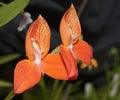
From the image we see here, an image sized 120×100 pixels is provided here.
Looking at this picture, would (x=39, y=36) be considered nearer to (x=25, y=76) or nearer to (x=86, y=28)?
(x=25, y=76)

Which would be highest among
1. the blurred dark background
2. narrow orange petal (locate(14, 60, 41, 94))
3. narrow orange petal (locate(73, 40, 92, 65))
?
narrow orange petal (locate(14, 60, 41, 94))

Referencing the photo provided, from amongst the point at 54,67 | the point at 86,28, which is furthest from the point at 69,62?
the point at 86,28

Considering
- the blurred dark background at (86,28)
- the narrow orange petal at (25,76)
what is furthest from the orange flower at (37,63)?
the blurred dark background at (86,28)

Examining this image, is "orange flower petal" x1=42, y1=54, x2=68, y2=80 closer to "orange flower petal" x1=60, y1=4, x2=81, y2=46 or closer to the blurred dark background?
"orange flower petal" x1=60, y1=4, x2=81, y2=46

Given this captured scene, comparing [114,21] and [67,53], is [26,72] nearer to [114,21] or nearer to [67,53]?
[67,53]

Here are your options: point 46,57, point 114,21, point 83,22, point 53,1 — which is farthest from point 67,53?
point 114,21

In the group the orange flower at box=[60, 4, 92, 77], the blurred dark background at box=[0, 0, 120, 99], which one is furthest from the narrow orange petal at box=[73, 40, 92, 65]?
the blurred dark background at box=[0, 0, 120, 99]
